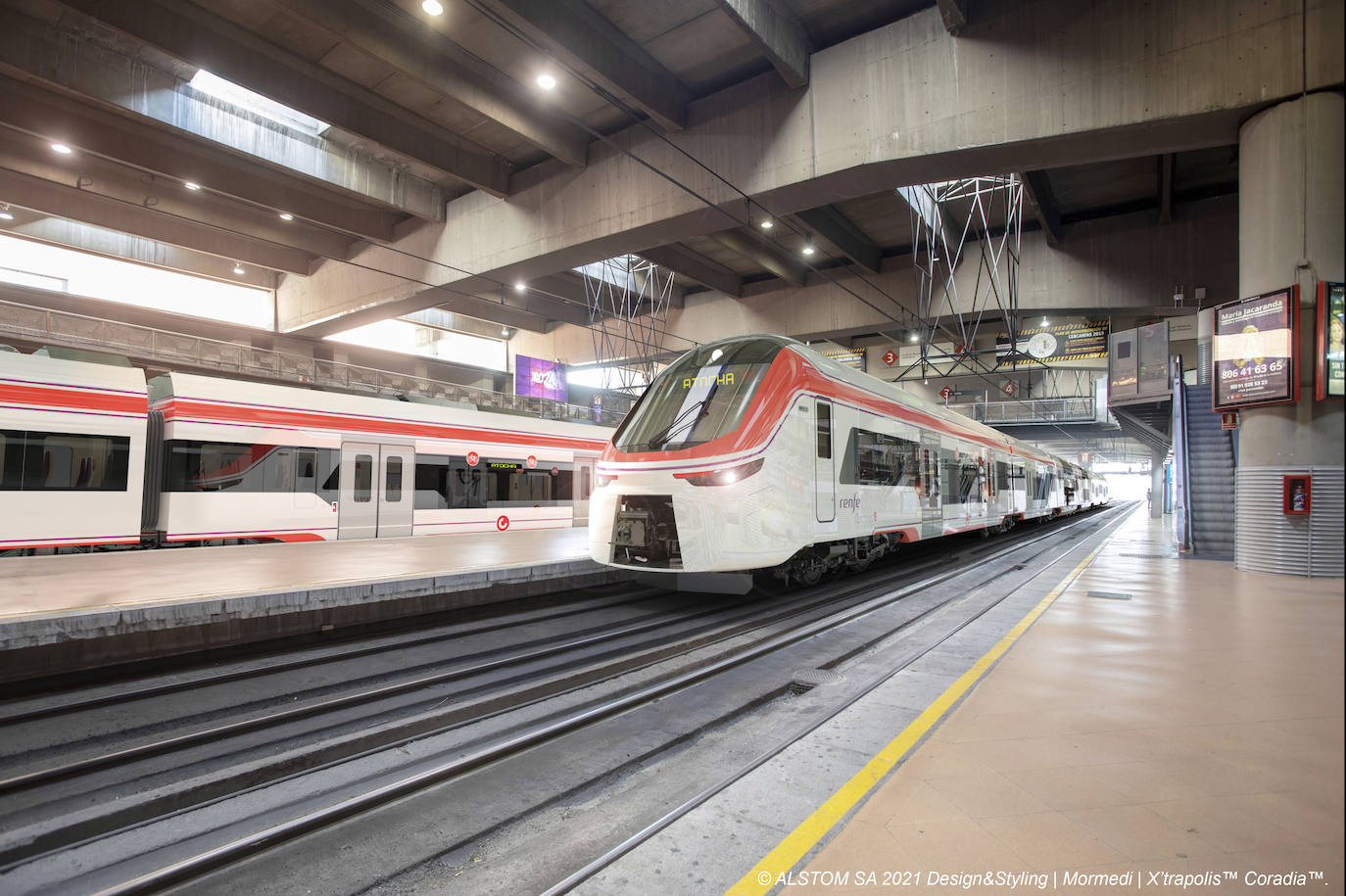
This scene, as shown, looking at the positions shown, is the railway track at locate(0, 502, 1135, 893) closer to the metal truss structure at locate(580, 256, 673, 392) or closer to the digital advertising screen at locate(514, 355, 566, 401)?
the metal truss structure at locate(580, 256, 673, 392)

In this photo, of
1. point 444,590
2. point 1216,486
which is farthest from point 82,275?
point 1216,486

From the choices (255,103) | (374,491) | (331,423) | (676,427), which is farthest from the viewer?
(255,103)

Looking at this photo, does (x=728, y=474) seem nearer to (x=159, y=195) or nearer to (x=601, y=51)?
(x=601, y=51)

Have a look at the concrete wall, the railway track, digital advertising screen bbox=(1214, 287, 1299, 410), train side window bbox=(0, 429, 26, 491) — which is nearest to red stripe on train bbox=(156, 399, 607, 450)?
train side window bbox=(0, 429, 26, 491)

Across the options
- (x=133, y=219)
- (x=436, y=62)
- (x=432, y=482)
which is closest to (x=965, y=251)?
(x=436, y=62)

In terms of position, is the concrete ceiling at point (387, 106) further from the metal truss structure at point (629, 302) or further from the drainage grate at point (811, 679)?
the drainage grate at point (811, 679)

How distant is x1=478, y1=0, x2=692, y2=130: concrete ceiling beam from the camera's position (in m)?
9.59

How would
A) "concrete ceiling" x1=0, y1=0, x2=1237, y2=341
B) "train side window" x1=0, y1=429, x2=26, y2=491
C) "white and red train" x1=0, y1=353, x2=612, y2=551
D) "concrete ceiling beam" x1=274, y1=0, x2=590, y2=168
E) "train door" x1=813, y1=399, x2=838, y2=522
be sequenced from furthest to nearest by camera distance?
"concrete ceiling" x1=0, y1=0, x2=1237, y2=341
"concrete ceiling beam" x1=274, y1=0, x2=590, y2=168
"white and red train" x1=0, y1=353, x2=612, y2=551
"train side window" x1=0, y1=429, x2=26, y2=491
"train door" x1=813, y1=399, x2=838, y2=522

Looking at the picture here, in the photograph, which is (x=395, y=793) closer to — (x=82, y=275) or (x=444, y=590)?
(x=444, y=590)

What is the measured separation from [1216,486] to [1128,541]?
380 centimetres

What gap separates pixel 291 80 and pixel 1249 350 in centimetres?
1475

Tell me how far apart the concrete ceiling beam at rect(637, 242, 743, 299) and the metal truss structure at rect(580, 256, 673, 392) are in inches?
15.1

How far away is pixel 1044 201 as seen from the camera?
1547 centimetres

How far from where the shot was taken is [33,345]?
1569 cm
